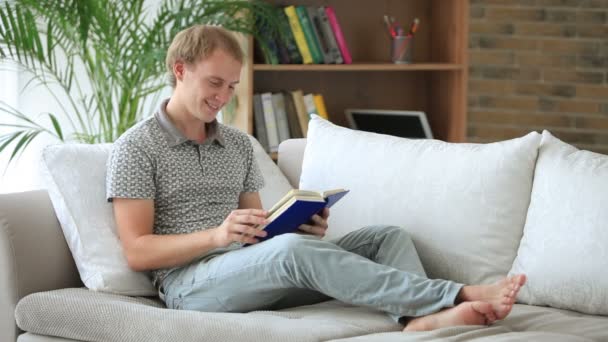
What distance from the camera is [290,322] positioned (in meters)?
1.99

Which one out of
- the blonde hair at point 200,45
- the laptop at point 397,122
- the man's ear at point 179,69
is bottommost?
the laptop at point 397,122

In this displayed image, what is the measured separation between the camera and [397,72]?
4.34 m

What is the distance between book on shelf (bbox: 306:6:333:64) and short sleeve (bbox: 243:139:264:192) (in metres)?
1.45

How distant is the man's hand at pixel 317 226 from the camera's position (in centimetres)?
231

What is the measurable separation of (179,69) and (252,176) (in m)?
0.37

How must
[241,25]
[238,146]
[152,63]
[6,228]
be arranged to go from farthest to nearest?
1. [241,25]
2. [152,63]
3. [238,146]
4. [6,228]

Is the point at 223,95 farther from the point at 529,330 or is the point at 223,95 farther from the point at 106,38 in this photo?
the point at 106,38

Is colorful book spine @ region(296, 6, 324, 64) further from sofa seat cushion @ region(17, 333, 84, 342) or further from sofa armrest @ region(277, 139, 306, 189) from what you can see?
sofa seat cushion @ region(17, 333, 84, 342)

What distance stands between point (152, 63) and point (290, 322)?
1.52 metres

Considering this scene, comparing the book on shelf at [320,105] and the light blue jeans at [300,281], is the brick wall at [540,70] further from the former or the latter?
the light blue jeans at [300,281]

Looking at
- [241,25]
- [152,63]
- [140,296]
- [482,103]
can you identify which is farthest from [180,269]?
[482,103]

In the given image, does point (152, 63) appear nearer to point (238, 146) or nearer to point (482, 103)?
point (238, 146)

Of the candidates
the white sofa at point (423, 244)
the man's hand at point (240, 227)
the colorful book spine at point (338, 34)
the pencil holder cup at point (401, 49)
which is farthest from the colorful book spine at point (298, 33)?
the man's hand at point (240, 227)

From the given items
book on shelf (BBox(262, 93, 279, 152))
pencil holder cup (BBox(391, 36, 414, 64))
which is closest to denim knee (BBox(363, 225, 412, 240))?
book on shelf (BBox(262, 93, 279, 152))
